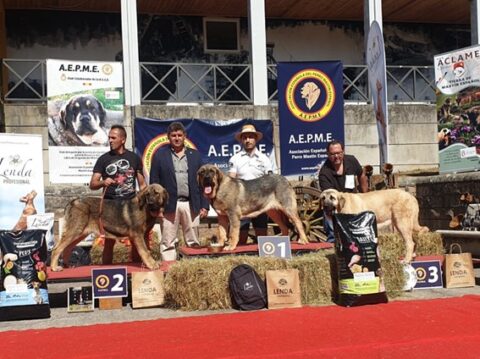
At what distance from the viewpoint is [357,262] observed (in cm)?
607

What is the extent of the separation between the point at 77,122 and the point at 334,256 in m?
6.08

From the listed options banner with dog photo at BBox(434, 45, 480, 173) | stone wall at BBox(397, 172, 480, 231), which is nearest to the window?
banner with dog photo at BBox(434, 45, 480, 173)

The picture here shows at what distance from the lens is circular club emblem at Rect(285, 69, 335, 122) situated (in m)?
11.5

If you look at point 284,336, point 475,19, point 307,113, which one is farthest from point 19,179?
point 475,19

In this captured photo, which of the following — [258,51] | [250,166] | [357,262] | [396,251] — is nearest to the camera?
[357,262]

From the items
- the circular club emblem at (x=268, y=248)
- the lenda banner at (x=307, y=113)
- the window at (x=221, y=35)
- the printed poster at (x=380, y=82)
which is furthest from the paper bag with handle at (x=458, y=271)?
the window at (x=221, y=35)

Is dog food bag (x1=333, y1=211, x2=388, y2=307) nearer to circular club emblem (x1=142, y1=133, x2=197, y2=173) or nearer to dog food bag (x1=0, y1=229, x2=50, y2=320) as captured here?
dog food bag (x1=0, y1=229, x2=50, y2=320)

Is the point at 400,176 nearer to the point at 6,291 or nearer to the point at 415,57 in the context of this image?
the point at 415,57

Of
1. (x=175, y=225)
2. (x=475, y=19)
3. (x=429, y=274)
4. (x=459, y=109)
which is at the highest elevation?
(x=475, y=19)

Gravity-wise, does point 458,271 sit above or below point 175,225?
below

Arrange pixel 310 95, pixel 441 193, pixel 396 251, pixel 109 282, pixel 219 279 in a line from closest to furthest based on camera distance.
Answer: pixel 219 279
pixel 109 282
pixel 396 251
pixel 441 193
pixel 310 95

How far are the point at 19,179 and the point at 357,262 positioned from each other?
5.72m

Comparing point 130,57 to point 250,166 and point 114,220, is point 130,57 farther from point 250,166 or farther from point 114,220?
point 114,220

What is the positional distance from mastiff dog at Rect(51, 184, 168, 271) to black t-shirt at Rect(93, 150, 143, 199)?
226 mm
